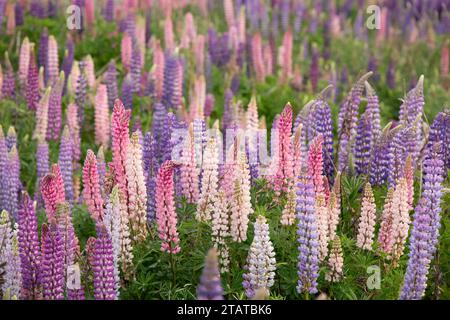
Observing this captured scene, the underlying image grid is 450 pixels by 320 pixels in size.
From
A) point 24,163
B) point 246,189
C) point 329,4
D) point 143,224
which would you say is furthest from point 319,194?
point 329,4

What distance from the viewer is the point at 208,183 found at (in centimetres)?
502

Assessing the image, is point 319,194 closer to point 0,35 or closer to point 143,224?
point 143,224

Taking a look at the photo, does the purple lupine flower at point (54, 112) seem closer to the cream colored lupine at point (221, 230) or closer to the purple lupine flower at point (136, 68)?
the purple lupine flower at point (136, 68)

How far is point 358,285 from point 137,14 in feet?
27.6

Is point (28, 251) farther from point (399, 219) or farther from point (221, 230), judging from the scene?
point (399, 219)

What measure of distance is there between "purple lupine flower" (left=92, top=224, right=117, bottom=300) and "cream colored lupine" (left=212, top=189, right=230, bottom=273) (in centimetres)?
71

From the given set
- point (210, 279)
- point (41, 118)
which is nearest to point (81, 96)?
point (41, 118)

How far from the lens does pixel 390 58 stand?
13.1m

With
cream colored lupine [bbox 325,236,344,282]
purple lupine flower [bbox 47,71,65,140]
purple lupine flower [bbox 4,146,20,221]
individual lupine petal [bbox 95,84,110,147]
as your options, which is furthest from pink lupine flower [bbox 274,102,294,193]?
purple lupine flower [bbox 47,71,65,140]

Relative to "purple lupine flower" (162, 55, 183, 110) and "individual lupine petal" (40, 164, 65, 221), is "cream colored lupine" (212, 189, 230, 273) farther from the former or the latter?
"purple lupine flower" (162, 55, 183, 110)

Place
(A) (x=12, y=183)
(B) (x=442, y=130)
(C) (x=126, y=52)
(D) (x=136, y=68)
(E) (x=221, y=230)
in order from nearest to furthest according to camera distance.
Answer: (E) (x=221, y=230), (B) (x=442, y=130), (A) (x=12, y=183), (D) (x=136, y=68), (C) (x=126, y=52)

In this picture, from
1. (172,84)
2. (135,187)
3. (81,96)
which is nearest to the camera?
(135,187)

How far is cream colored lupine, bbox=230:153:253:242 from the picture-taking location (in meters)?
4.68

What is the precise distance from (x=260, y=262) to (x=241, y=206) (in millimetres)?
458
